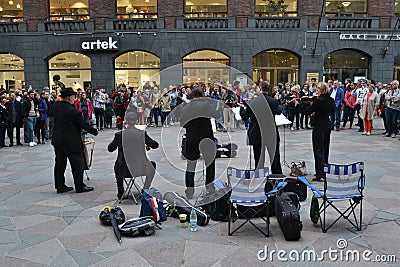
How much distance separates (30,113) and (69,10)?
40.5ft

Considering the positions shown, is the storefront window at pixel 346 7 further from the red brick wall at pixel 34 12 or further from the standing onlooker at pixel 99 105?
the red brick wall at pixel 34 12

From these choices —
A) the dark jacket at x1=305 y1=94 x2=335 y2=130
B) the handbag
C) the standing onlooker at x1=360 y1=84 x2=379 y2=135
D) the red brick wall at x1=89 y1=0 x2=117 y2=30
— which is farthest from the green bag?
the red brick wall at x1=89 y1=0 x2=117 y2=30

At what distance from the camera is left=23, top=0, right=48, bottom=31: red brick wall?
2339 cm

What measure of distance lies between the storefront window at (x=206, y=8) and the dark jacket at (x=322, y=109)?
54.1 ft

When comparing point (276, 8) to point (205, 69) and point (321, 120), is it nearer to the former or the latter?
point (205, 69)

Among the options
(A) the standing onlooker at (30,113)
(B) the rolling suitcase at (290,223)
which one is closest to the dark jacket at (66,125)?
(B) the rolling suitcase at (290,223)

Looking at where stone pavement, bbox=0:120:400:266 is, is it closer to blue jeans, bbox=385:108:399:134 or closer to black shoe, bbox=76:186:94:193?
black shoe, bbox=76:186:94:193

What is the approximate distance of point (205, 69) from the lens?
36.5 ft

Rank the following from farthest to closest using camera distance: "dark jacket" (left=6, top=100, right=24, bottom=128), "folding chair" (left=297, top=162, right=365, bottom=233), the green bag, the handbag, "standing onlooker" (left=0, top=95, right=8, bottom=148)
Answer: "dark jacket" (left=6, top=100, right=24, bottom=128) → "standing onlooker" (left=0, top=95, right=8, bottom=148) → the handbag → the green bag → "folding chair" (left=297, top=162, right=365, bottom=233)

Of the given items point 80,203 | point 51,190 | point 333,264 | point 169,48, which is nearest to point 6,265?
point 80,203

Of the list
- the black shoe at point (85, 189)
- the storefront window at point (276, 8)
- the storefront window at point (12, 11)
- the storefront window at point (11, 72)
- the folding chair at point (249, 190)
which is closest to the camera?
the folding chair at point (249, 190)

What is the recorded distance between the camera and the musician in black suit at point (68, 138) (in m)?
7.46

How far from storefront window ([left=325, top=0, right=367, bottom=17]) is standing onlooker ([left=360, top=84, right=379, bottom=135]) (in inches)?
387

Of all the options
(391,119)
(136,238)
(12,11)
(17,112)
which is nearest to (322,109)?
(136,238)
